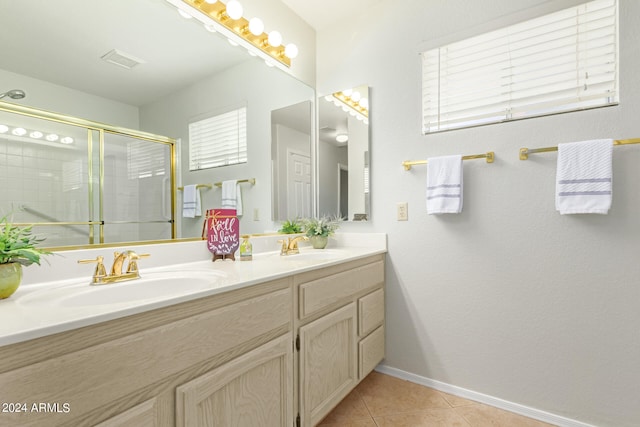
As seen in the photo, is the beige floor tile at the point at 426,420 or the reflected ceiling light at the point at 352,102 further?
the reflected ceiling light at the point at 352,102

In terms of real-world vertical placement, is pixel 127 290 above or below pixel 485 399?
above

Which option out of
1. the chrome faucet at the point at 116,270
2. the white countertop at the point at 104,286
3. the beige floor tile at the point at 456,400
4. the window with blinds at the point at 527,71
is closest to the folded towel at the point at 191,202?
the white countertop at the point at 104,286

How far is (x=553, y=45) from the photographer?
1.53 m

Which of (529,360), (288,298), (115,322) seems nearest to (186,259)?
(288,298)

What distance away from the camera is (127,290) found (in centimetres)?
104

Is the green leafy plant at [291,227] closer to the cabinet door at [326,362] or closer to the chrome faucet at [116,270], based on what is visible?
the cabinet door at [326,362]

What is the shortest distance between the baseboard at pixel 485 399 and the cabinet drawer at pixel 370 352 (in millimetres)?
151

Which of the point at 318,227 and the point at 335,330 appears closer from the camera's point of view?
the point at 335,330

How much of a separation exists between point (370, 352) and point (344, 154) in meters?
1.27

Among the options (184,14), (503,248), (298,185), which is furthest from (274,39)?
(503,248)

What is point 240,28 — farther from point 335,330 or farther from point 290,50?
point 335,330

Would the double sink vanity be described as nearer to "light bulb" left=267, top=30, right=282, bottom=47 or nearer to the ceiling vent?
the ceiling vent

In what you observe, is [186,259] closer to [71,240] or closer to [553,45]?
[71,240]

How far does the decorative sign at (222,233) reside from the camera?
1486mm
